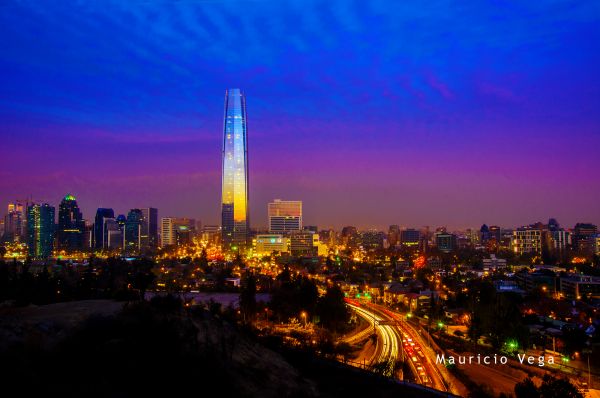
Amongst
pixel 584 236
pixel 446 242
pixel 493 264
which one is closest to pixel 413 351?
pixel 493 264

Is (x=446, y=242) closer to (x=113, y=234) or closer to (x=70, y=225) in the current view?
(x=113, y=234)

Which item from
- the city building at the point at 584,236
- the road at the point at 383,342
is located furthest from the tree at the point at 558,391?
the city building at the point at 584,236

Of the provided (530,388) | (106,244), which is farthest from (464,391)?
(106,244)

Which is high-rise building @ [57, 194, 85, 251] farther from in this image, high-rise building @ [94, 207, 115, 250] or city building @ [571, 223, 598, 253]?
city building @ [571, 223, 598, 253]

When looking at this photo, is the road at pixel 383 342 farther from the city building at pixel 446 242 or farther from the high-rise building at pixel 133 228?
the high-rise building at pixel 133 228

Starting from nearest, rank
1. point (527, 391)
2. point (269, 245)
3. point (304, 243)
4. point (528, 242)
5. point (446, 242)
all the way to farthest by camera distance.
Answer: point (527, 391)
point (528, 242)
point (269, 245)
point (304, 243)
point (446, 242)

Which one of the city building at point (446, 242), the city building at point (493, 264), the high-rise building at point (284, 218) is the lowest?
the city building at point (493, 264)
